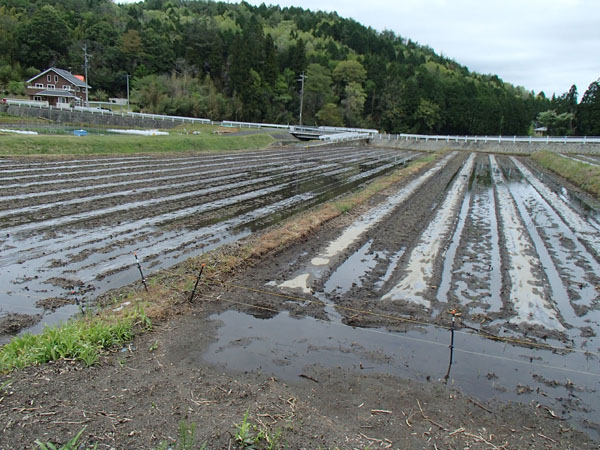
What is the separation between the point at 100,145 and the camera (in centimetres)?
2295

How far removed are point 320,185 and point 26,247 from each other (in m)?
11.7

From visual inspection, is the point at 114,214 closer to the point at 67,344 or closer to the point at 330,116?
the point at 67,344

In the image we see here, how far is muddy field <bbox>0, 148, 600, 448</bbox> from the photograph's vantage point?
3582 mm

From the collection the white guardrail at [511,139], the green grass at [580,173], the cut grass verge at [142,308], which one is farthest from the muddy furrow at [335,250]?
the white guardrail at [511,139]

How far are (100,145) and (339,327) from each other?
71.2ft

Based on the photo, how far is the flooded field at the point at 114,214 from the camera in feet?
21.4

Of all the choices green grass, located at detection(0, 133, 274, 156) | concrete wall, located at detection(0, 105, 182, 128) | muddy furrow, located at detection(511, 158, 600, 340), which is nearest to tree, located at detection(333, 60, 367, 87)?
concrete wall, located at detection(0, 105, 182, 128)

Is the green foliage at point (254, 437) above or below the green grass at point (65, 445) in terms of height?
below

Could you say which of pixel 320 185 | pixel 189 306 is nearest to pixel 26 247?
pixel 189 306

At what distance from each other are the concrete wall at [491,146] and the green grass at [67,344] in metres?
42.6

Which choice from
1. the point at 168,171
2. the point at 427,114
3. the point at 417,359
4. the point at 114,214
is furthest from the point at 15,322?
the point at 427,114

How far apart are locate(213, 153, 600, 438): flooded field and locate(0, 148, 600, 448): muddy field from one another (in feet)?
0.10

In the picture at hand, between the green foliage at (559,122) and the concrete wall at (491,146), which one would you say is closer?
the concrete wall at (491,146)

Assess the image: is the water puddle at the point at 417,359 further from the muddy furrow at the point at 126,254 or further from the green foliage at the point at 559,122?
the green foliage at the point at 559,122
